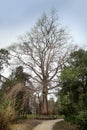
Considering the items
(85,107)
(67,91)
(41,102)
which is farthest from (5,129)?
(41,102)

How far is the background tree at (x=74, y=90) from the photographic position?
18078 mm

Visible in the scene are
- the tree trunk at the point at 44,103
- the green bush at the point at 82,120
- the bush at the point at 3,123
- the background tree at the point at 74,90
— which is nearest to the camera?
the bush at the point at 3,123

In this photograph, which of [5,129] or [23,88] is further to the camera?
[23,88]

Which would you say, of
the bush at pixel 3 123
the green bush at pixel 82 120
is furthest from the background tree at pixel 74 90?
the bush at pixel 3 123

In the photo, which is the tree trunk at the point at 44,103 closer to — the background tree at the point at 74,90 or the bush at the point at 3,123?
the background tree at the point at 74,90

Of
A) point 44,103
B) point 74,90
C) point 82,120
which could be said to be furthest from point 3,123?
point 44,103

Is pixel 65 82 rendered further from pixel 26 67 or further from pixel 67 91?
pixel 26 67

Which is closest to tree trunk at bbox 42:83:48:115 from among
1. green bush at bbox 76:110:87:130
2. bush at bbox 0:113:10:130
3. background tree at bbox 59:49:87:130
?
background tree at bbox 59:49:87:130

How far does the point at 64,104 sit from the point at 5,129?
306 inches

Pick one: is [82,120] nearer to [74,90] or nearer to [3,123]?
[74,90]

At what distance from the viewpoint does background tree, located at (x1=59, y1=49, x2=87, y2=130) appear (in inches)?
712

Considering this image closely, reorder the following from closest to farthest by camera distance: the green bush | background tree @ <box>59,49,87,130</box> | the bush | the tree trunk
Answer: the bush
the green bush
background tree @ <box>59,49,87,130</box>
the tree trunk

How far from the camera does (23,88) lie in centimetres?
3281

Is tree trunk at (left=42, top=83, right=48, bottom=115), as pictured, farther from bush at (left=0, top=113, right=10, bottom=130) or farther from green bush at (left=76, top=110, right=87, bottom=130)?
bush at (left=0, top=113, right=10, bottom=130)
